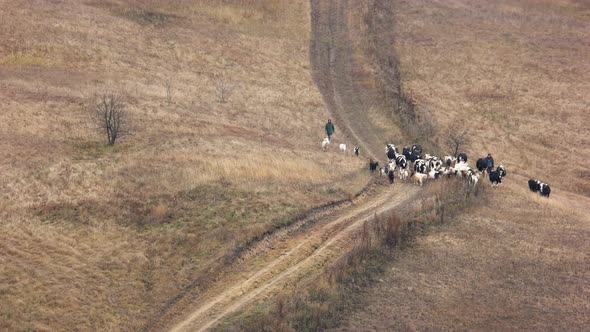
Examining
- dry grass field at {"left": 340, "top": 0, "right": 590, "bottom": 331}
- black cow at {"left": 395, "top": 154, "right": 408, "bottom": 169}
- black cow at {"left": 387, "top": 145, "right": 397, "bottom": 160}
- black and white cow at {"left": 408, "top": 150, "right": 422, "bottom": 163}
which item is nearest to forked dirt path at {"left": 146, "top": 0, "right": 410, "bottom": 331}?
black cow at {"left": 395, "top": 154, "right": 408, "bottom": 169}

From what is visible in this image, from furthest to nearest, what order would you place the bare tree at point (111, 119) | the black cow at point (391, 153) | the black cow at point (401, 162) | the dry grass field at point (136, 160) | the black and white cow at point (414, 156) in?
the black cow at point (391, 153) < the black and white cow at point (414, 156) < the black cow at point (401, 162) < the bare tree at point (111, 119) < the dry grass field at point (136, 160)

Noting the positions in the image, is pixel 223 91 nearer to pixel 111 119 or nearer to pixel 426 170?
pixel 111 119

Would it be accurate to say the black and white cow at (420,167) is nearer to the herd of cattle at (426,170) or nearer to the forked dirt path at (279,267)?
the herd of cattle at (426,170)

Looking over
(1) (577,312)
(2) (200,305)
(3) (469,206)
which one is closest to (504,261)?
(1) (577,312)

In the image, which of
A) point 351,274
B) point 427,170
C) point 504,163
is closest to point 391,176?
point 427,170

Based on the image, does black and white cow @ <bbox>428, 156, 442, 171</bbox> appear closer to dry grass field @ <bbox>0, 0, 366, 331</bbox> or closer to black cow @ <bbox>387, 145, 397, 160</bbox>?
black cow @ <bbox>387, 145, 397, 160</bbox>

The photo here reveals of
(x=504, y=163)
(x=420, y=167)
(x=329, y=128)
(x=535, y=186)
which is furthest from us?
(x=504, y=163)

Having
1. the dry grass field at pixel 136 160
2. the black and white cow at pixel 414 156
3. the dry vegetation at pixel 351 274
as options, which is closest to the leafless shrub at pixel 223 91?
the dry grass field at pixel 136 160
